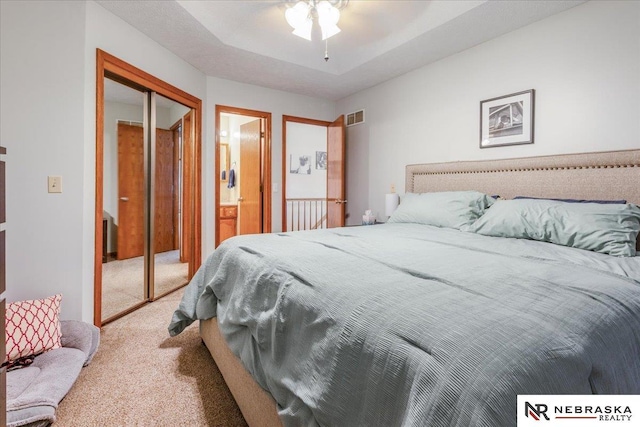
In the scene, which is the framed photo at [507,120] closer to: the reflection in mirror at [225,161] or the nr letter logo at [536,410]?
the nr letter logo at [536,410]

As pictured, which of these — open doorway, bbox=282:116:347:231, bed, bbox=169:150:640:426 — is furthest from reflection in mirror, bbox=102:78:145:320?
open doorway, bbox=282:116:347:231

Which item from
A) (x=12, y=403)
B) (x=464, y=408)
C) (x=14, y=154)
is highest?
(x=14, y=154)

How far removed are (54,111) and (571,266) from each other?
3.05 meters

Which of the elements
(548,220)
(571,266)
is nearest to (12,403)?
(571,266)

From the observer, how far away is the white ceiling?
2.45 metres

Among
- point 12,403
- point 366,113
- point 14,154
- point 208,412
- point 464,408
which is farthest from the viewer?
point 366,113

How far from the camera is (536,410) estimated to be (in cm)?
57

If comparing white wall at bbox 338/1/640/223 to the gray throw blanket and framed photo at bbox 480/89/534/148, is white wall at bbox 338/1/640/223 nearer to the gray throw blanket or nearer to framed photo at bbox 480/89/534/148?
framed photo at bbox 480/89/534/148

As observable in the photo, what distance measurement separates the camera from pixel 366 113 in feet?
13.9

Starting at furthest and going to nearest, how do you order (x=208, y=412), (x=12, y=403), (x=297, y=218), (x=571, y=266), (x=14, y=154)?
(x=297, y=218), (x=14, y=154), (x=208, y=412), (x=12, y=403), (x=571, y=266)

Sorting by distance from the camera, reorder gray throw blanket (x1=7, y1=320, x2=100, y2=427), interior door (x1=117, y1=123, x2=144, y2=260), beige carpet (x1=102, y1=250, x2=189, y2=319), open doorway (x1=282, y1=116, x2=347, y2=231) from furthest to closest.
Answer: open doorway (x1=282, y1=116, x2=347, y2=231) → interior door (x1=117, y1=123, x2=144, y2=260) → beige carpet (x1=102, y1=250, x2=189, y2=319) → gray throw blanket (x1=7, y1=320, x2=100, y2=427)

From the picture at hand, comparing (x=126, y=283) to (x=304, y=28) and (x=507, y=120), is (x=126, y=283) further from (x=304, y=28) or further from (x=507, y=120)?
(x=507, y=120)

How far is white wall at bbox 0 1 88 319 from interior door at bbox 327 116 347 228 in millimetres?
2881

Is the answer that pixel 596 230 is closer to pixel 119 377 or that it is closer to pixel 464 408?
pixel 464 408
